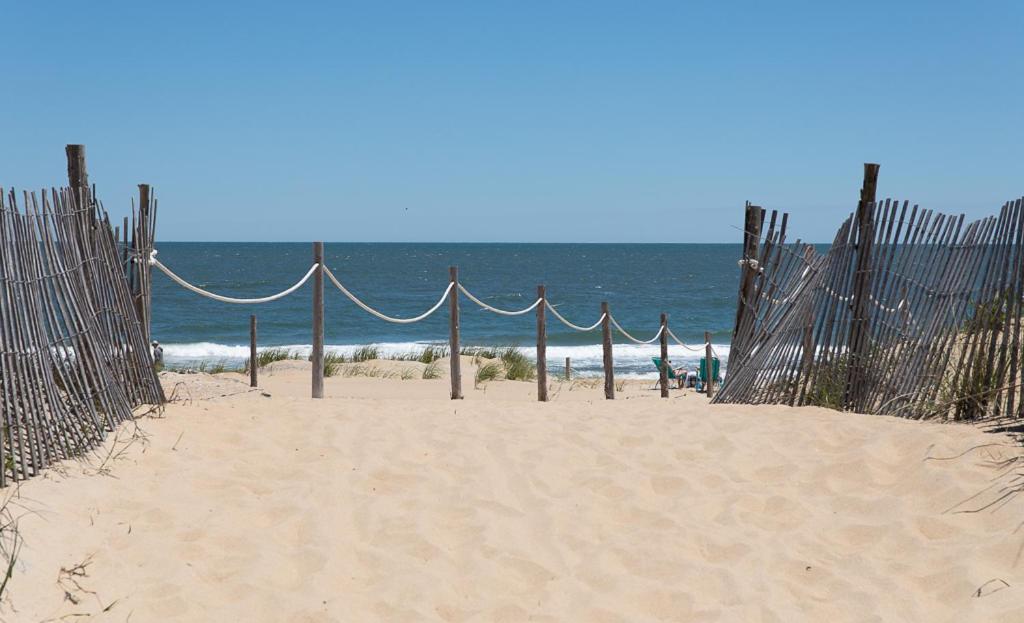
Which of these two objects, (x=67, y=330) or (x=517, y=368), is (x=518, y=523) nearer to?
(x=67, y=330)

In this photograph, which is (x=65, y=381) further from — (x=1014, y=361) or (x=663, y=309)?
(x=663, y=309)

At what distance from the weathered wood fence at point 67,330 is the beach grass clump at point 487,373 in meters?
6.76

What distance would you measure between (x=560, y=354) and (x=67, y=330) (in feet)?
54.6

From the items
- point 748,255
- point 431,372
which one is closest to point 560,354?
point 431,372

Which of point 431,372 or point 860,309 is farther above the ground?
point 860,309

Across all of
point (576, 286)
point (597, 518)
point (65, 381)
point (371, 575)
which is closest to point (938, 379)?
point (597, 518)

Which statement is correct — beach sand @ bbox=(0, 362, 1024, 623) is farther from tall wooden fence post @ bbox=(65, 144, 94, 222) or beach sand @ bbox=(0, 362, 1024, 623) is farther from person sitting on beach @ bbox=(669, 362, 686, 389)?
person sitting on beach @ bbox=(669, 362, 686, 389)

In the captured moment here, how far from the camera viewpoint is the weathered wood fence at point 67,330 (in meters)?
4.08

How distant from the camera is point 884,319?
5.90 m

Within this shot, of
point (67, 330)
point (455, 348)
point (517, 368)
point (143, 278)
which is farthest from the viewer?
point (517, 368)

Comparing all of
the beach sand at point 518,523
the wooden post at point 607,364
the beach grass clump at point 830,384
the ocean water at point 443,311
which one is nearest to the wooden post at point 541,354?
the wooden post at point 607,364

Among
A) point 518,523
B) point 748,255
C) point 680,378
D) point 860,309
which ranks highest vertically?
point 748,255

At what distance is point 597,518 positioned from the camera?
413 centimetres

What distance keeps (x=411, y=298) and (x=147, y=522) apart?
3400 cm
